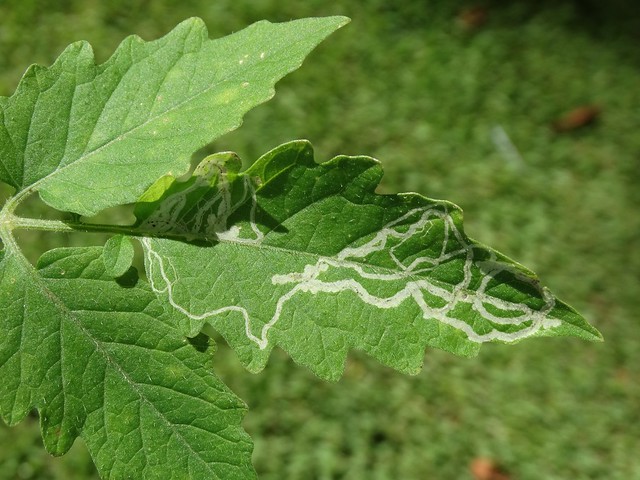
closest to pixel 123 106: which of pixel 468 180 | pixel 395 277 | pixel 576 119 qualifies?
pixel 395 277

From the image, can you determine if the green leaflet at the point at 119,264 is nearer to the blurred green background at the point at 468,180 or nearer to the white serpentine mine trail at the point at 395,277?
the white serpentine mine trail at the point at 395,277

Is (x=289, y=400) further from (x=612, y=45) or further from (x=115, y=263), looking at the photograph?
(x=612, y=45)

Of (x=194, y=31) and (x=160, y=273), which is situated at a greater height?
(x=194, y=31)

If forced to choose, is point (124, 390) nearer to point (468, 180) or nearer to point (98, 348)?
point (98, 348)

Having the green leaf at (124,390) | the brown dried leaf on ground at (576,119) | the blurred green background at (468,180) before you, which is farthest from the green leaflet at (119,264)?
the brown dried leaf on ground at (576,119)

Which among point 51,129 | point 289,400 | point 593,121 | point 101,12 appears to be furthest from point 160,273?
point 593,121

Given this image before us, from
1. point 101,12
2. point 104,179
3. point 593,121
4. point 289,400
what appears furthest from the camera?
point 593,121

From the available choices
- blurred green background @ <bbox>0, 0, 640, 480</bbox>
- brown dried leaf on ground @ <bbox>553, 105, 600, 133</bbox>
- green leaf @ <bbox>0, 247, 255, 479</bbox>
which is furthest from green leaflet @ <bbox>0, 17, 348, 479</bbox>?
brown dried leaf on ground @ <bbox>553, 105, 600, 133</bbox>

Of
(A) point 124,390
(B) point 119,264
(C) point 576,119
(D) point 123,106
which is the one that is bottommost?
(C) point 576,119
